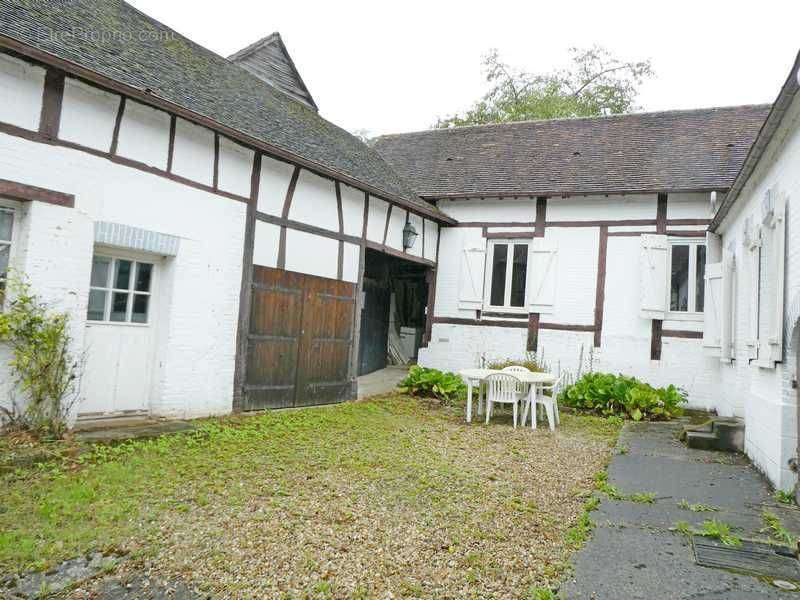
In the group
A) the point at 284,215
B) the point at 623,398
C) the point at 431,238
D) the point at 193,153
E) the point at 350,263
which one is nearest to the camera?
the point at 193,153

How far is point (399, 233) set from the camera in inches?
408

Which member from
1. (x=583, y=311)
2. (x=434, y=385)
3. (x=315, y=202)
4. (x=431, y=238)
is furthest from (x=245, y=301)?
(x=583, y=311)

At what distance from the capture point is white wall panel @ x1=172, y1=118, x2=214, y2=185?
251 inches

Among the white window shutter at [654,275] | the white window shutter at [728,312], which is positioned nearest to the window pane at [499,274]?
the white window shutter at [654,275]

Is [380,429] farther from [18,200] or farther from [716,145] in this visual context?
[716,145]

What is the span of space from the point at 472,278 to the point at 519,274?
908 millimetres

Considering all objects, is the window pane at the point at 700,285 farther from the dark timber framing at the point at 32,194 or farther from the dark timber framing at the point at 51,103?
the dark timber framing at the point at 51,103

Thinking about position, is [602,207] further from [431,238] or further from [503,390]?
[503,390]

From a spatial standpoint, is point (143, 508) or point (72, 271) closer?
point (143, 508)

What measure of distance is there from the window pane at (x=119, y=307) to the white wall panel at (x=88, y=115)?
151 cm

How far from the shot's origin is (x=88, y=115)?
552 centimetres

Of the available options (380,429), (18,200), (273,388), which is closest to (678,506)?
(380,429)

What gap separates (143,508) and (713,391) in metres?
8.81

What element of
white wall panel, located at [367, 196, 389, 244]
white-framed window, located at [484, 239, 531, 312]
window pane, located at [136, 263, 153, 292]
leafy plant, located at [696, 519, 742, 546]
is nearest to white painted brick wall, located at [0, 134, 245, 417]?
window pane, located at [136, 263, 153, 292]
